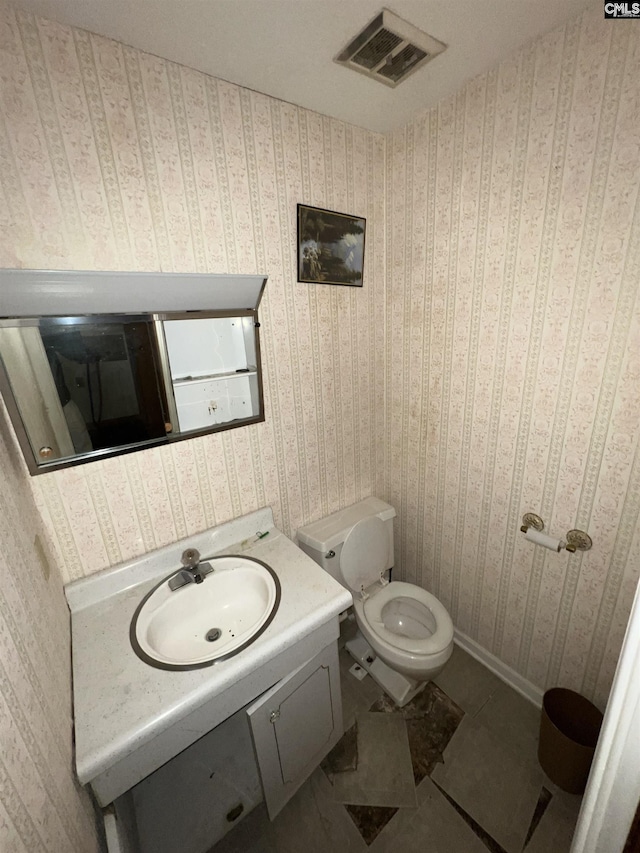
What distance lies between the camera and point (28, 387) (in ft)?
3.13

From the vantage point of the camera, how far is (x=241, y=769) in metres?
1.29

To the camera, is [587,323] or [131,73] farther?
[587,323]

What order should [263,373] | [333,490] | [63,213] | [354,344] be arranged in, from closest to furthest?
[63,213] < [263,373] < [354,344] < [333,490]

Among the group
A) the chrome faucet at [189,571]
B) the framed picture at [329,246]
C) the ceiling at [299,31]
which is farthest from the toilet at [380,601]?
the ceiling at [299,31]

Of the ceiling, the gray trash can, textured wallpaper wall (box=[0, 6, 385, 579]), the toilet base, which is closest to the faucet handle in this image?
textured wallpaper wall (box=[0, 6, 385, 579])

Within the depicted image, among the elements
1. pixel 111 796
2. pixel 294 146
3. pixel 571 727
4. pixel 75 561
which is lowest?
pixel 571 727

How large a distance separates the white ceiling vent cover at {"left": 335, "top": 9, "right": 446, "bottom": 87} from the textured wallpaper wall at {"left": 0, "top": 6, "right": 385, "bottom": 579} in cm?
29

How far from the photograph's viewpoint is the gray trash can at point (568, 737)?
1163 millimetres

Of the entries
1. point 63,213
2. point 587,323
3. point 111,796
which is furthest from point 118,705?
point 587,323

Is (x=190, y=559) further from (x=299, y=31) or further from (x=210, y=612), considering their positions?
(x=299, y=31)

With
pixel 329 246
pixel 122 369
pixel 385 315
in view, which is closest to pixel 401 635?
pixel 385 315

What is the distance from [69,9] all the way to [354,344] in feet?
4.18

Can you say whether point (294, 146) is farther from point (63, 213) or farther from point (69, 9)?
point (63, 213)

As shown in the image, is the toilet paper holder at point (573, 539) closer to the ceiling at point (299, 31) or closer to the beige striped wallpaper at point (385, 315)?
the beige striped wallpaper at point (385, 315)
